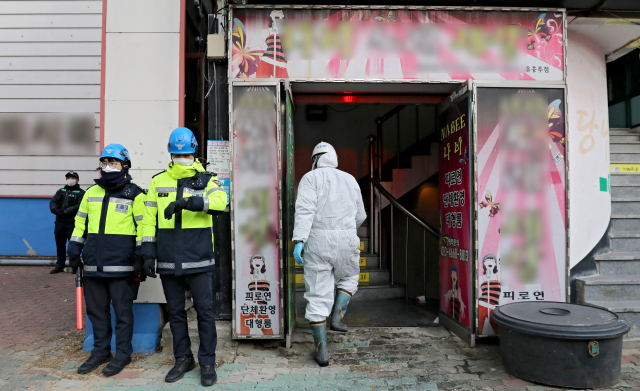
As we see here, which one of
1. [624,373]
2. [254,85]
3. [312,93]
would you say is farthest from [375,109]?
[624,373]

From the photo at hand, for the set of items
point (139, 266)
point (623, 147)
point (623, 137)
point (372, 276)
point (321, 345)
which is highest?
point (623, 137)

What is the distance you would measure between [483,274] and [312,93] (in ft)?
8.29

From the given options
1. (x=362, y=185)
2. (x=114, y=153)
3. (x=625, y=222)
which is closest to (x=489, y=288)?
(x=625, y=222)

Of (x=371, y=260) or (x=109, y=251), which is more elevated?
(x=109, y=251)

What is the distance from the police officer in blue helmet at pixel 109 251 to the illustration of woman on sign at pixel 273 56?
1535 mm

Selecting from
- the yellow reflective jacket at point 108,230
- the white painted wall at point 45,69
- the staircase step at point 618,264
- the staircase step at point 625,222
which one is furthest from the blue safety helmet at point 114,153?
the white painted wall at point 45,69

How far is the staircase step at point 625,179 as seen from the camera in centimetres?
563

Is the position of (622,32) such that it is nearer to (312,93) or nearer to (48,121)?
(312,93)

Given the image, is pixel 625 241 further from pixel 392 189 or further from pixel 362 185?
pixel 362 185

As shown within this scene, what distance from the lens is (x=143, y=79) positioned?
4145mm

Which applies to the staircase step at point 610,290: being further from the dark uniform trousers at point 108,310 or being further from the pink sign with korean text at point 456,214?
the dark uniform trousers at point 108,310

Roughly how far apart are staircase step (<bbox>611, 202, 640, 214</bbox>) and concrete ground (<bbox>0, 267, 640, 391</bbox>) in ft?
6.03

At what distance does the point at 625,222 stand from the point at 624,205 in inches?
10.5

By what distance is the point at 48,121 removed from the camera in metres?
8.90
